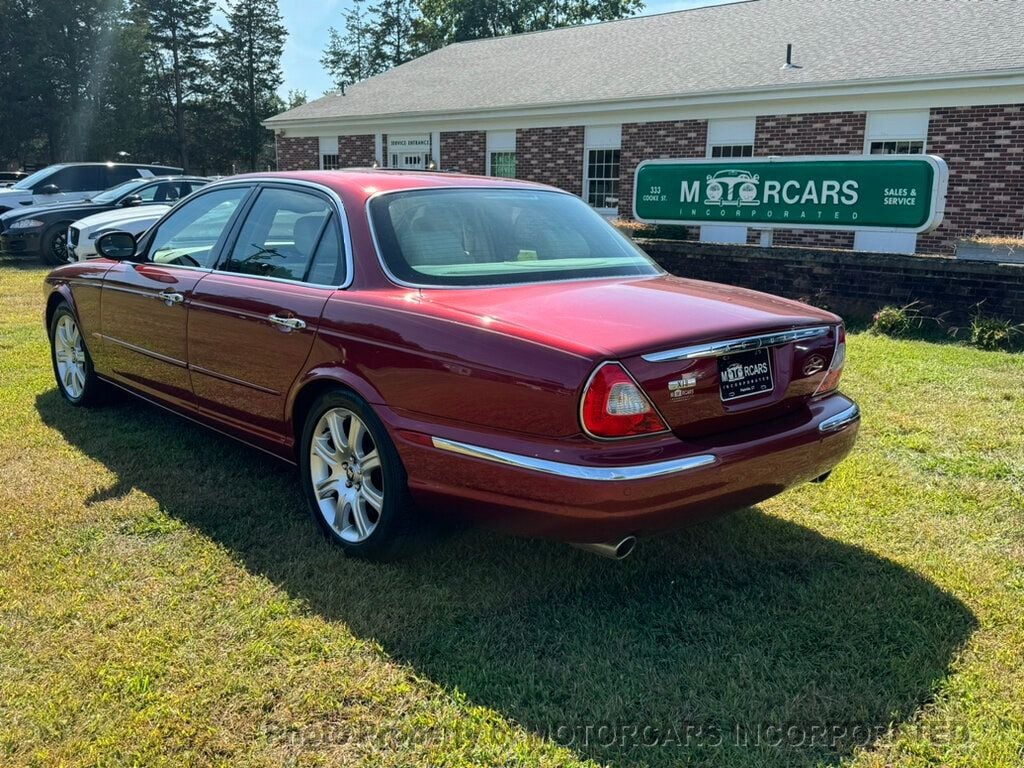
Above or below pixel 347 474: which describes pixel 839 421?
above

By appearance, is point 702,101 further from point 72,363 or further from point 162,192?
point 72,363

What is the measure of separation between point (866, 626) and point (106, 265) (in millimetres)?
4602

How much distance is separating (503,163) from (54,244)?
10.3 m

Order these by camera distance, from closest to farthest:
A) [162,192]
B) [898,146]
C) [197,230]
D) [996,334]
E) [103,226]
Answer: [197,230]
[996,334]
[103,226]
[898,146]
[162,192]

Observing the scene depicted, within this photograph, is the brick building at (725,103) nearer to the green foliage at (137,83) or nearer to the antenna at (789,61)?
the antenna at (789,61)

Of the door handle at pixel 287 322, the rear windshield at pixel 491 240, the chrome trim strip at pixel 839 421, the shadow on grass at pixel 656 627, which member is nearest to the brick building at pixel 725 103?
the rear windshield at pixel 491 240

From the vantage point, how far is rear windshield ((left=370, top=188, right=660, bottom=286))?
11.3 ft

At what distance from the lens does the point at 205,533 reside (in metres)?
3.77

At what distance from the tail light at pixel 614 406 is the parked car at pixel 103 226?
364 inches

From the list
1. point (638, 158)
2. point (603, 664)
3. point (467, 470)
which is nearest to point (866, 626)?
point (603, 664)

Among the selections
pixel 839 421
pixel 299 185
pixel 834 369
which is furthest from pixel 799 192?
pixel 299 185

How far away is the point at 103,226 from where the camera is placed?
10969mm

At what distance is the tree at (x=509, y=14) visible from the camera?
133 feet

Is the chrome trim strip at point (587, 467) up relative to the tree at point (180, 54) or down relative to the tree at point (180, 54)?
down
